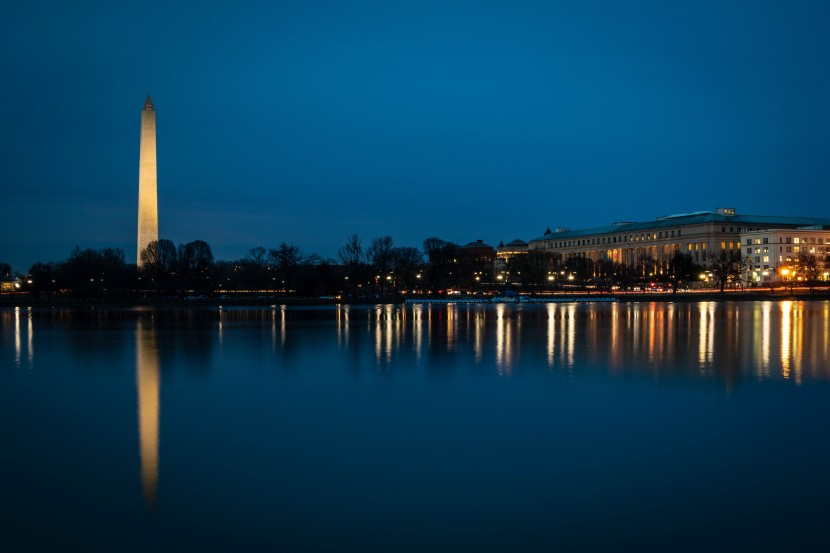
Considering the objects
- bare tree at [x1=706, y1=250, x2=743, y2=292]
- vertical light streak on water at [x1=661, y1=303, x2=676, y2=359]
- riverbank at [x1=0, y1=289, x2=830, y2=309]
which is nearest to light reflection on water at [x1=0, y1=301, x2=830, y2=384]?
vertical light streak on water at [x1=661, y1=303, x2=676, y2=359]

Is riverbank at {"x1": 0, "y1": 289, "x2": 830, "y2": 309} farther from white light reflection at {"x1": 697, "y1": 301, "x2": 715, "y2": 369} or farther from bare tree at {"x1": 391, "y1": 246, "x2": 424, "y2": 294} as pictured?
white light reflection at {"x1": 697, "y1": 301, "x2": 715, "y2": 369}

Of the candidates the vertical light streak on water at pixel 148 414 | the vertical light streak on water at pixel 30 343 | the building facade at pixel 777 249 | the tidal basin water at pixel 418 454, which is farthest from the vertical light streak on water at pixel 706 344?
the building facade at pixel 777 249

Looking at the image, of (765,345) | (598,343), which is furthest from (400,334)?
(765,345)

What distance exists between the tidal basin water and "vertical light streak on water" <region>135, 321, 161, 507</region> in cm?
4

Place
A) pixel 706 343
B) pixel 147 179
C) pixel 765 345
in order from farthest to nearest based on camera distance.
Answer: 1. pixel 147 179
2. pixel 706 343
3. pixel 765 345

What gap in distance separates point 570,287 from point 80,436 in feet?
259

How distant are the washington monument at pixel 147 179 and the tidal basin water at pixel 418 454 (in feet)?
161

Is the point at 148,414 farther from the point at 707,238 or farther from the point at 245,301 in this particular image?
the point at 707,238

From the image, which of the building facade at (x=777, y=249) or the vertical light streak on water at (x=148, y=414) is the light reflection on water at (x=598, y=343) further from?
the building facade at (x=777, y=249)

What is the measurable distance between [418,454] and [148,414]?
4201 millimetres

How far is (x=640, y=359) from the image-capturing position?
16.6 m

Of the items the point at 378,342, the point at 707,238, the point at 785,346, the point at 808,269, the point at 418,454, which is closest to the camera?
the point at 418,454

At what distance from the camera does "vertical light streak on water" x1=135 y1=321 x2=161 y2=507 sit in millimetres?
7320

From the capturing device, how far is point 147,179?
2485 inches
